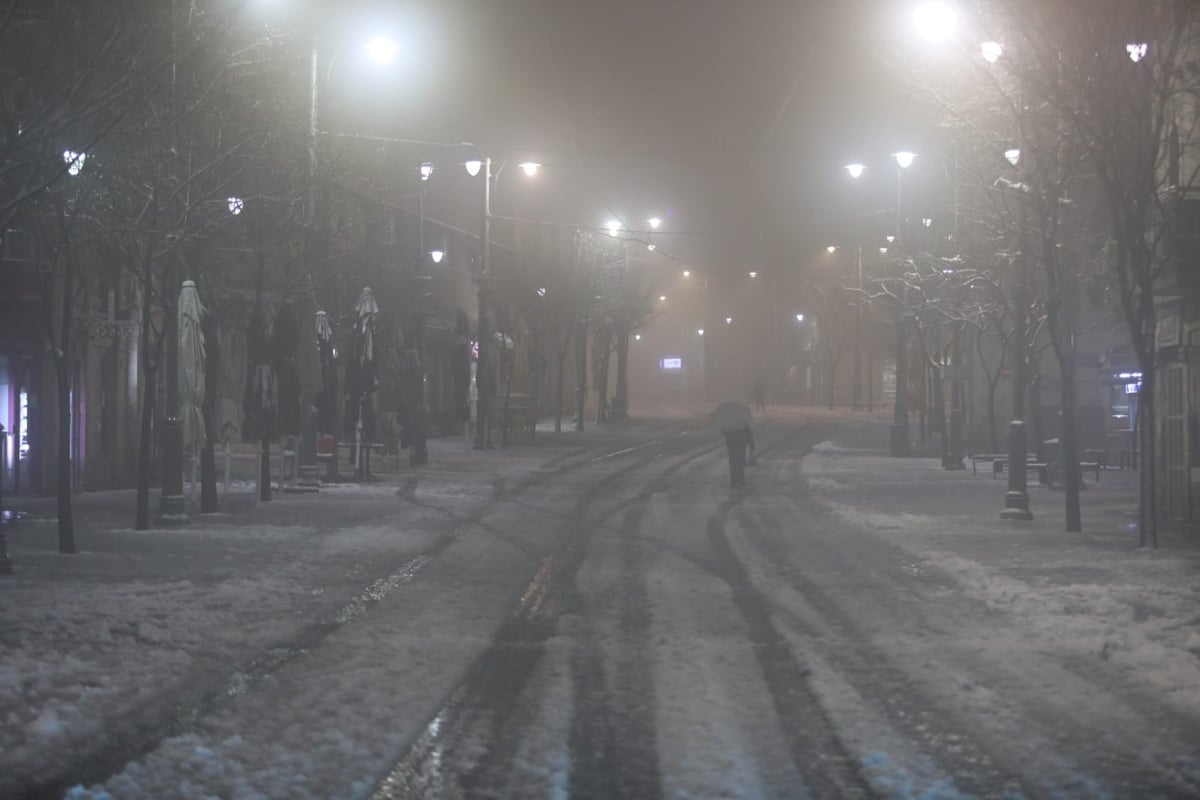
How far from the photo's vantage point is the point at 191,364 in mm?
17281

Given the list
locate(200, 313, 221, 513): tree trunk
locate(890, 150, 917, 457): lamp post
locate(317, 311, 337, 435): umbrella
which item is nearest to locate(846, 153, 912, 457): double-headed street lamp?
locate(890, 150, 917, 457): lamp post

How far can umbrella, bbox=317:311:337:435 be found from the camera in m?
24.7

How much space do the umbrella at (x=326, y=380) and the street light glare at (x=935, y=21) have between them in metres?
12.4

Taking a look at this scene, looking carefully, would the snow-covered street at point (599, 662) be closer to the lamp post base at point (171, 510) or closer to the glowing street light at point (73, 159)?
the lamp post base at point (171, 510)

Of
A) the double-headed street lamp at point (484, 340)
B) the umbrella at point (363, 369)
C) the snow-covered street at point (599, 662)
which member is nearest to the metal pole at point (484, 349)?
the double-headed street lamp at point (484, 340)

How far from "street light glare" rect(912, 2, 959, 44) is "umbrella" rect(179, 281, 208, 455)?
1009 centimetres

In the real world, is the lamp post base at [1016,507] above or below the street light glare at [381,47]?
below

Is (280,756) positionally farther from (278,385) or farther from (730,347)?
(730,347)

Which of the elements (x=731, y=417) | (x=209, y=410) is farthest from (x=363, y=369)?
(x=731, y=417)

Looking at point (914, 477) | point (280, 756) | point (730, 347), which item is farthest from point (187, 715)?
→ point (730, 347)

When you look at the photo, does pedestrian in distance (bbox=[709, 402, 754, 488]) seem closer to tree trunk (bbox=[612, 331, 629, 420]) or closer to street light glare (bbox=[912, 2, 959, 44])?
street light glare (bbox=[912, 2, 959, 44])

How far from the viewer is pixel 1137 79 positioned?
14.0m

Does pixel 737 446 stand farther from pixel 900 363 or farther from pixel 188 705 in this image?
pixel 188 705

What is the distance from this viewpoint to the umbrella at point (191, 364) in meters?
17.2
